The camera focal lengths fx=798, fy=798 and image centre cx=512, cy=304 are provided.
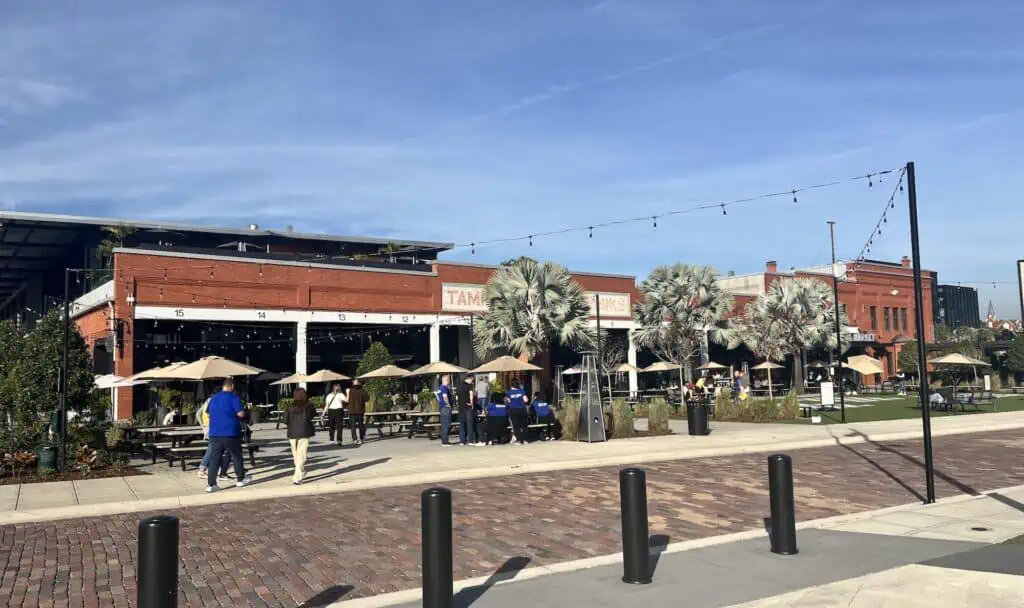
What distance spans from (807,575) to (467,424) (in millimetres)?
14597

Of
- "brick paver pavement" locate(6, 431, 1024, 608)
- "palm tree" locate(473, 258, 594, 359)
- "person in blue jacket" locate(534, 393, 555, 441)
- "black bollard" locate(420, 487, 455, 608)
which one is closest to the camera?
"black bollard" locate(420, 487, 455, 608)

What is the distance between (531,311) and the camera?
3766 centimetres

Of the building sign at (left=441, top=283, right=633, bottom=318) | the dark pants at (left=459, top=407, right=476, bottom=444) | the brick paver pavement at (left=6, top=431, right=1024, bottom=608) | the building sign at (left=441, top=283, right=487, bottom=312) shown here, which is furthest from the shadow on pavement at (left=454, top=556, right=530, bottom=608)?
the building sign at (left=441, top=283, right=487, bottom=312)

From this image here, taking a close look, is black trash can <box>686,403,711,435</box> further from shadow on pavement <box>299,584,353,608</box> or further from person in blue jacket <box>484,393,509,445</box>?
shadow on pavement <box>299,584,353,608</box>

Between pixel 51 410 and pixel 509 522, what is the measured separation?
10.6m

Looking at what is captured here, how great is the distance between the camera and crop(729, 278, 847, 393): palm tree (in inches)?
2002

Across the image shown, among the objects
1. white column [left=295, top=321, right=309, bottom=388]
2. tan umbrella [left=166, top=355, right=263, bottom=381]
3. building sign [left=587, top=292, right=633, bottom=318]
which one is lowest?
tan umbrella [left=166, top=355, right=263, bottom=381]

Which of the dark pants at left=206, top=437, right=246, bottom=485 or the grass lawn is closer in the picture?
the dark pants at left=206, top=437, right=246, bottom=485

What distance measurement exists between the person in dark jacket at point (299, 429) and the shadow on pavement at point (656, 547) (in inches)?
281

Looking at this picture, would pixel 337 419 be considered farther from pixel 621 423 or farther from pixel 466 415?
pixel 621 423

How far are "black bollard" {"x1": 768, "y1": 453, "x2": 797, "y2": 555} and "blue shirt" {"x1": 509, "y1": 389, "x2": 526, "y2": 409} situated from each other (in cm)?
1301

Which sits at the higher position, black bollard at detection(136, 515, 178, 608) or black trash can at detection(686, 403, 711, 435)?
black bollard at detection(136, 515, 178, 608)

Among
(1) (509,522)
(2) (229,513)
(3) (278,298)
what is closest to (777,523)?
(1) (509,522)

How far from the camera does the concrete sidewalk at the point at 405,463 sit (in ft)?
39.9
